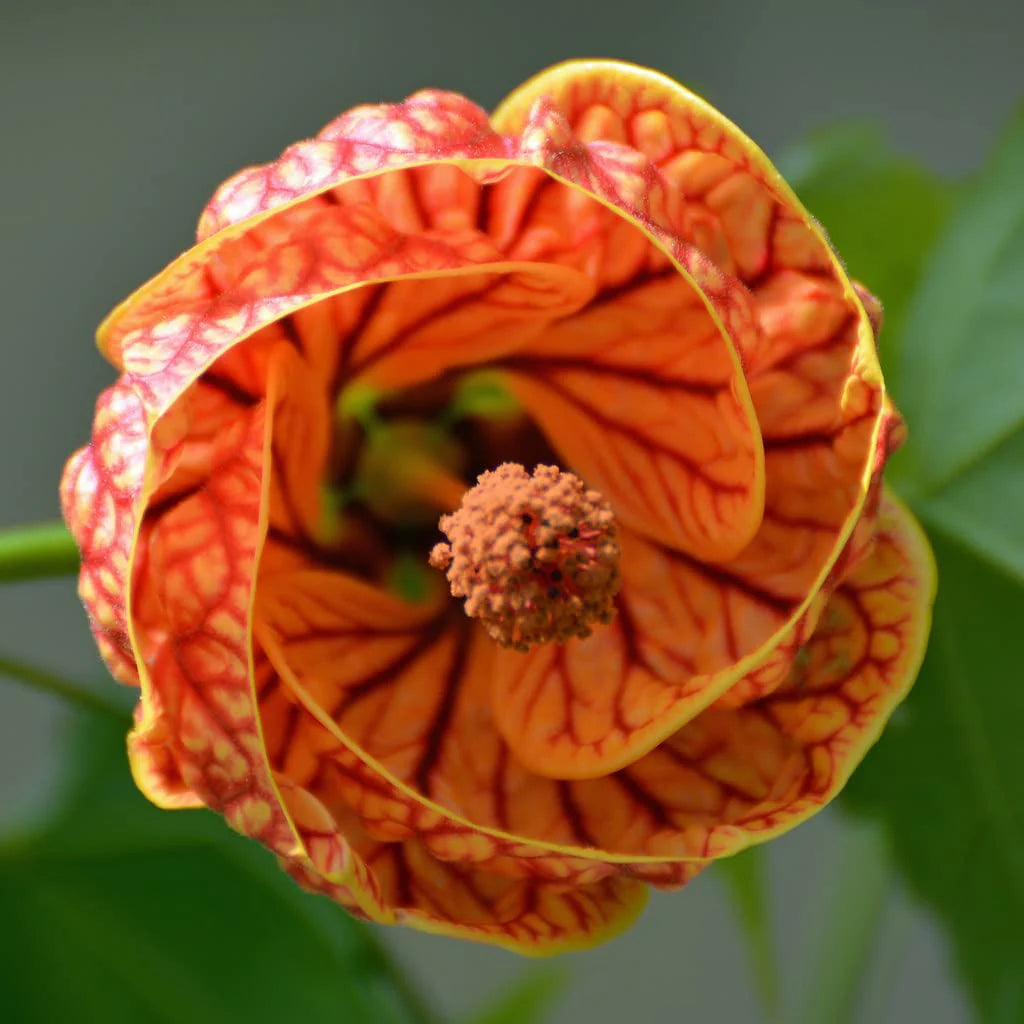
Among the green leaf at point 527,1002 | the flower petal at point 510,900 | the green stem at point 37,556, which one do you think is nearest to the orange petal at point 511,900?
the flower petal at point 510,900

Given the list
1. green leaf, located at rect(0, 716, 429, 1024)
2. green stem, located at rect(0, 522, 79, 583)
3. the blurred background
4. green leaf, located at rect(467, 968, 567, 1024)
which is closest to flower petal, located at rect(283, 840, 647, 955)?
green stem, located at rect(0, 522, 79, 583)

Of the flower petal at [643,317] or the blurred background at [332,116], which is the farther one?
the blurred background at [332,116]

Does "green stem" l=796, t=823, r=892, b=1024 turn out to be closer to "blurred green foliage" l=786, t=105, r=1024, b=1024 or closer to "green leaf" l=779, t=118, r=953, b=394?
"blurred green foliage" l=786, t=105, r=1024, b=1024

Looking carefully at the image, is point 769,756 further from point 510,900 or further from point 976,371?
point 976,371

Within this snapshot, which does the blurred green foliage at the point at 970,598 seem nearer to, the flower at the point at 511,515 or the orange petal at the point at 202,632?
the flower at the point at 511,515

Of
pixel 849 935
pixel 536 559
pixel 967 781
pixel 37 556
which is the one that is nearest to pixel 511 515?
pixel 536 559

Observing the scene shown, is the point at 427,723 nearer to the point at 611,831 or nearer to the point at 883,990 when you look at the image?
the point at 611,831

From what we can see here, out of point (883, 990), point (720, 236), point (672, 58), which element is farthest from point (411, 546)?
point (672, 58)
